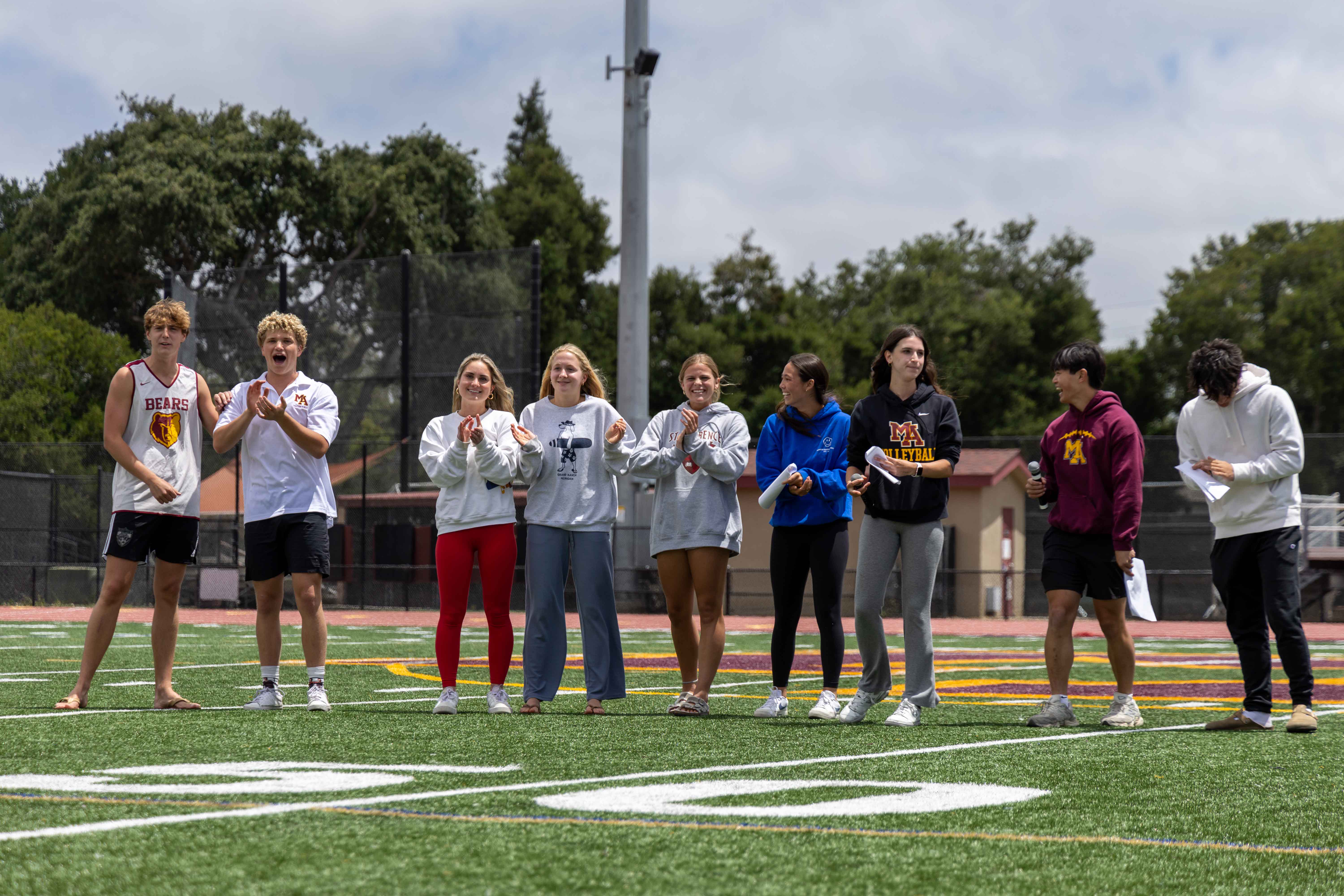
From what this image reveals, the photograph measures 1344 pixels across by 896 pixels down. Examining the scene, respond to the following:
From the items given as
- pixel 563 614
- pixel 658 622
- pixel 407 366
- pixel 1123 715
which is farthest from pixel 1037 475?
pixel 407 366

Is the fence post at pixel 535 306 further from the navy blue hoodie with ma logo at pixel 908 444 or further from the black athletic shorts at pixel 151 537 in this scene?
the navy blue hoodie with ma logo at pixel 908 444

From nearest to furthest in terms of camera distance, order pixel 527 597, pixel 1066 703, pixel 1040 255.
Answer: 1. pixel 1066 703
2. pixel 527 597
3. pixel 1040 255

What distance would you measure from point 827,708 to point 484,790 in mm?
3124

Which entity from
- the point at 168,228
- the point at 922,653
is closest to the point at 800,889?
the point at 922,653

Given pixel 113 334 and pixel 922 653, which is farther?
pixel 113 334

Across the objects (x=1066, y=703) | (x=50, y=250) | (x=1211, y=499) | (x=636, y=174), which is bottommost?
(x=1066, y=703)

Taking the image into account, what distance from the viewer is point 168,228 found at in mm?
44438

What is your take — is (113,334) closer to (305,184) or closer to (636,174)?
(305,184)

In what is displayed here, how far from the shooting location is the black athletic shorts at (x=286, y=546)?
23.0ft

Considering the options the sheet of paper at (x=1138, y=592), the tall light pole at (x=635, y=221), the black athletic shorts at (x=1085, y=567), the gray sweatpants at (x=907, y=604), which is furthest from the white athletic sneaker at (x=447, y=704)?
the tall light pole at (x=635, y=221)

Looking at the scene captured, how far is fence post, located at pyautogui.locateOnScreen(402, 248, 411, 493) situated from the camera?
28312 mm

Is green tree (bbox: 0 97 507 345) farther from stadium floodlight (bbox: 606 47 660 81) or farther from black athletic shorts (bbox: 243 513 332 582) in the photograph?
black athletic shorts (bbox: 243 513 332 582)

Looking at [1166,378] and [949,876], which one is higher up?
[1166,378]

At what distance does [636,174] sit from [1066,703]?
62.1 ft
